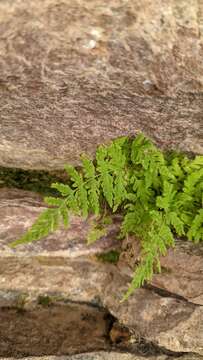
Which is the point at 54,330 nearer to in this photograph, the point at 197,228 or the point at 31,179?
the point at 31,179

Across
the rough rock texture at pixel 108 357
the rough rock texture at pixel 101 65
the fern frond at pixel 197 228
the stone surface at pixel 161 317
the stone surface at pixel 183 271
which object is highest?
the rough rock texture at pixel 101 65

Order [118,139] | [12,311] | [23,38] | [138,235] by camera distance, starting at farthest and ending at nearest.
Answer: [12,311], [138,235], [118,139], [23,38]

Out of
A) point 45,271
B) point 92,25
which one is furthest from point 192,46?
point 45,271

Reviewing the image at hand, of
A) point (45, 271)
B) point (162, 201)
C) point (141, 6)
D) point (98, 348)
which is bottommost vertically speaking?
point (98, 348)

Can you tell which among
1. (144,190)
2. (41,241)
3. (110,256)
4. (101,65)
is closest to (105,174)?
(144,190)

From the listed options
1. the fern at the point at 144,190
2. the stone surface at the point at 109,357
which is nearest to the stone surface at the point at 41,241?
the fern at the point at 144,190

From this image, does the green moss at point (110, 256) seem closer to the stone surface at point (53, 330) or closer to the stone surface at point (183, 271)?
the stone surface at point (183, 271)

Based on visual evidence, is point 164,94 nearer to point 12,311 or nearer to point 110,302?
point 110,302
